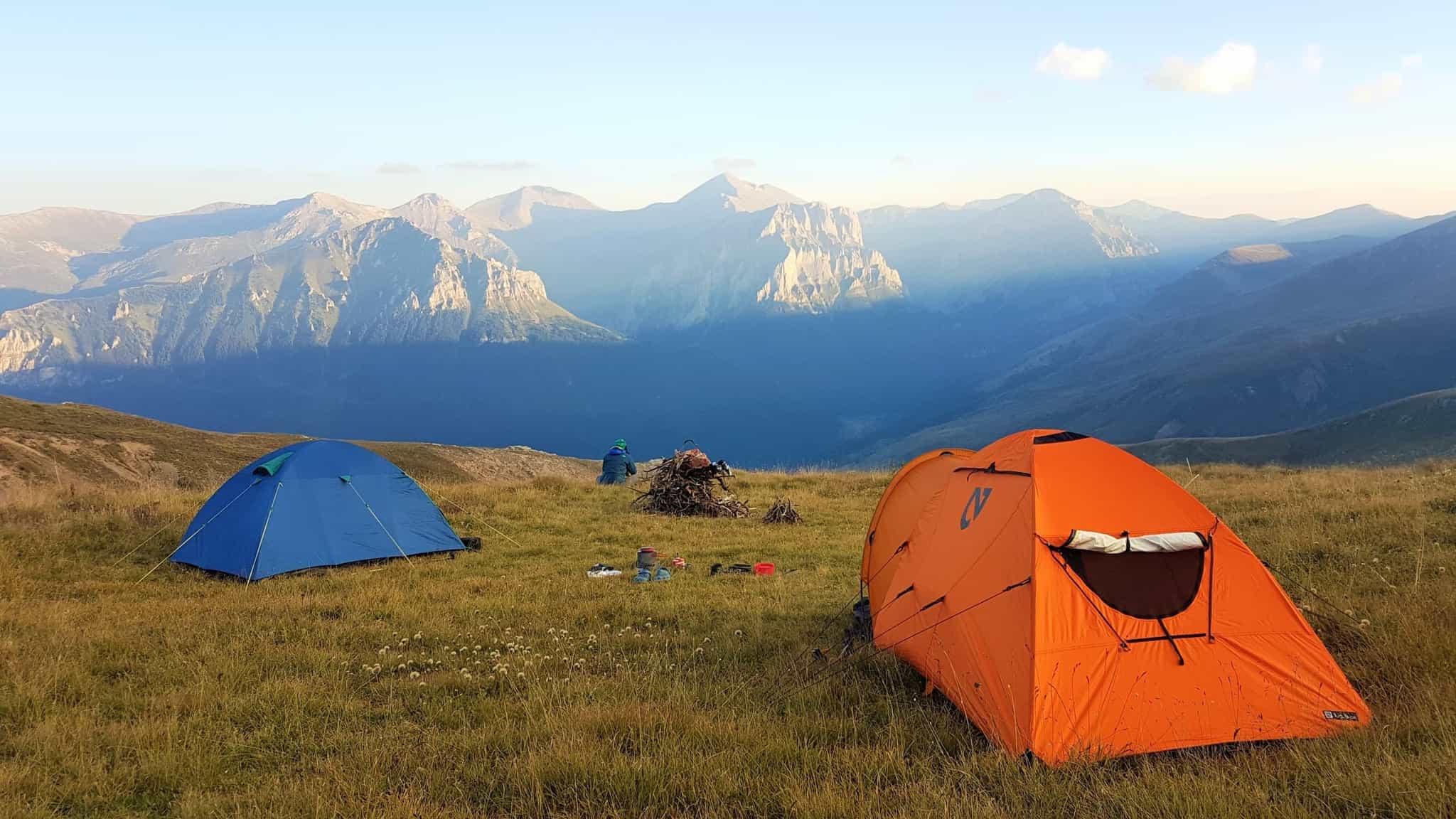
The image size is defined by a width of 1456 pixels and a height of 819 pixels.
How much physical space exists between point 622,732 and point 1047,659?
11.2ft

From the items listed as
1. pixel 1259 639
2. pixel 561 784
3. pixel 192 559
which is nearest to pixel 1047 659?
pixel 1259 639

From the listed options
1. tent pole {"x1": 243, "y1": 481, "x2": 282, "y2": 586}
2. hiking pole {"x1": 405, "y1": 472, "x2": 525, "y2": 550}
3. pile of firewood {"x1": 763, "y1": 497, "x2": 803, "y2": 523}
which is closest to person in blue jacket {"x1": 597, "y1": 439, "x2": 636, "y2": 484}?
hiking pole {"x1": 405, "y1": 472, "x2": 525, "y2": 550}

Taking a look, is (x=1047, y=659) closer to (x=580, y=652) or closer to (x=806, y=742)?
(x=806, y=742)

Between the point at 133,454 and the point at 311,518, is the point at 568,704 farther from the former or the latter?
the point at 133,454

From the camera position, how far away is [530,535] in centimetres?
1669

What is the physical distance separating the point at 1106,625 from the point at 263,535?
12619 mm

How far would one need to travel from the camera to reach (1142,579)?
6.77 m

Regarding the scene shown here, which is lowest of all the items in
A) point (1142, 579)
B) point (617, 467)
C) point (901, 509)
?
point (617, 467)

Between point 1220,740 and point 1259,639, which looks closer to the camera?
point 1220,740

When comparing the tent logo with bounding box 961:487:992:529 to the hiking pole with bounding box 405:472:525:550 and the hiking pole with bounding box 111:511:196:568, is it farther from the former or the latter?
the hiking pole with bounding box 111:511:196:568

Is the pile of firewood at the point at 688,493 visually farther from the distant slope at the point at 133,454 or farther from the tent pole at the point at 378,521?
the distant slope at the point at 133,454

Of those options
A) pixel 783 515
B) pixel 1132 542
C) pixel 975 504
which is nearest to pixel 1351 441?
pixel 783 515

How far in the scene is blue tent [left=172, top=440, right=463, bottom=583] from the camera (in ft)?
42.9

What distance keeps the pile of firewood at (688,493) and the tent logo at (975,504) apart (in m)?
11.8
